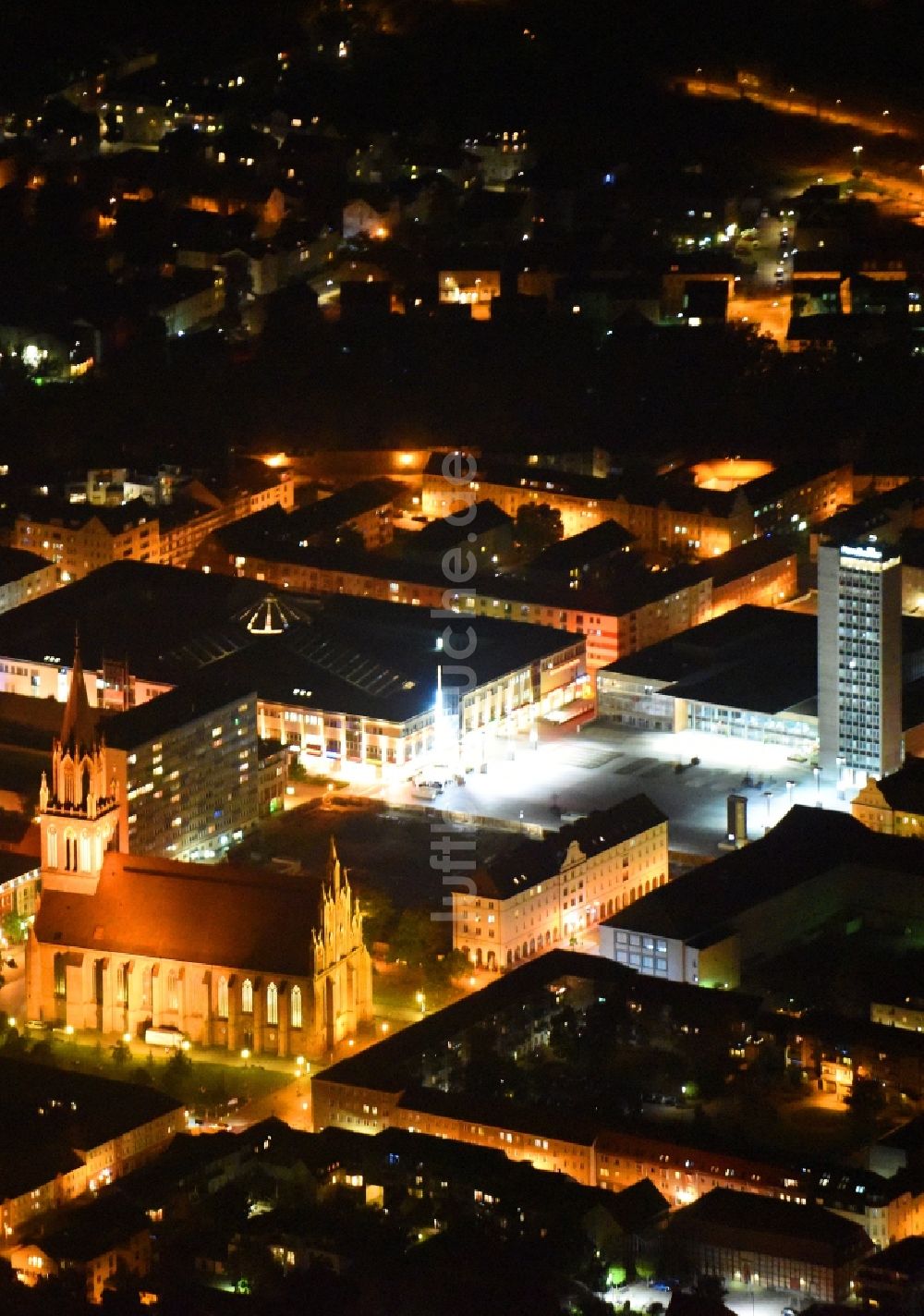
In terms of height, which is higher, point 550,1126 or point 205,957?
point 205,957

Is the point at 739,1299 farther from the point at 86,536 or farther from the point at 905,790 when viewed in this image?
the point at 86,536

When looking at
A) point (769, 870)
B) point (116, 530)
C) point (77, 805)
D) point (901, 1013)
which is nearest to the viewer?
point (901, 1013)

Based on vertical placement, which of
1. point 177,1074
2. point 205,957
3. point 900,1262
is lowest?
point 177,1074

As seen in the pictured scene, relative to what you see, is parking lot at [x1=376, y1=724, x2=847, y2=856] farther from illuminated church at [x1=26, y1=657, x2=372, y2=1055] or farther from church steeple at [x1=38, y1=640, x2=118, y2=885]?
church steeple at [x1=38, y1=640, x2=118, y2=885]

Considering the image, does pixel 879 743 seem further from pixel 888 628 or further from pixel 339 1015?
pixel 339 1015

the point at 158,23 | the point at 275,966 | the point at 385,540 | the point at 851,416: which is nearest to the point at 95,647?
the point at 385,540

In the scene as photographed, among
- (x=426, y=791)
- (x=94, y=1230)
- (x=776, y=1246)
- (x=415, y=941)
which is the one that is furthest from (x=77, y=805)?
(x=776, y=1246)

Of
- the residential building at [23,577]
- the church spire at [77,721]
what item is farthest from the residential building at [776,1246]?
the residential building at [23,577]

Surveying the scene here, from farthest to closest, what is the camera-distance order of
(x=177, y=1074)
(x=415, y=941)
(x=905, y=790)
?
(x=905, y=790), (x=415, y=941), (x=177, y=1074)
